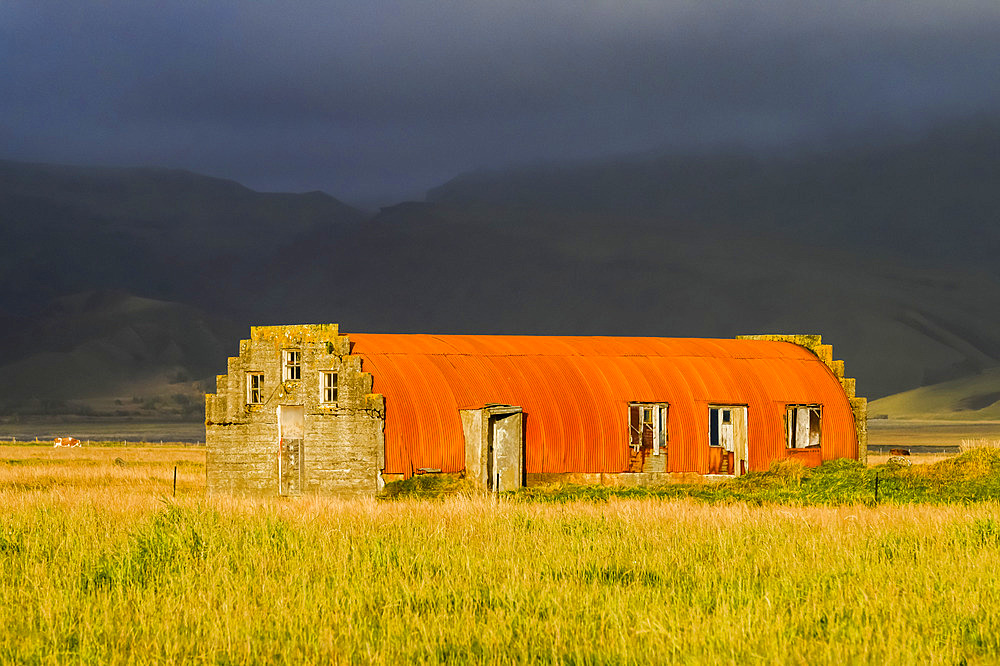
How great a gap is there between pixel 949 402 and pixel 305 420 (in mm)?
166126

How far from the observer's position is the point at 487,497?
30.5m

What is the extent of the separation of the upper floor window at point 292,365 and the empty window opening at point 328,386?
3.71 feet

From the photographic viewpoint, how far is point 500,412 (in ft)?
112

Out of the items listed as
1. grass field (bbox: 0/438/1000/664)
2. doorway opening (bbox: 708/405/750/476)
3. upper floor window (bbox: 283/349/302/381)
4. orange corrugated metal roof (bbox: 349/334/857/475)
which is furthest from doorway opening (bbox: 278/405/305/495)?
doorway opening (bbox: 708/405/750/476)

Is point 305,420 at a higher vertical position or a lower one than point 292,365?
lower

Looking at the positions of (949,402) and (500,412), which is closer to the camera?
(500,412)

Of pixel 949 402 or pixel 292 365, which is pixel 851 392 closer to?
pixel 292 365

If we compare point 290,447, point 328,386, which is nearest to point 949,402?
point 290,447

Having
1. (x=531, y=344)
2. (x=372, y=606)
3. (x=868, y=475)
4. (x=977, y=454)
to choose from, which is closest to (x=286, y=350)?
(x=531, y=344)

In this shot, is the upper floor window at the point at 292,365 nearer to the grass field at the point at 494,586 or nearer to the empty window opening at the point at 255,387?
the empty window opening at the point at 255,387

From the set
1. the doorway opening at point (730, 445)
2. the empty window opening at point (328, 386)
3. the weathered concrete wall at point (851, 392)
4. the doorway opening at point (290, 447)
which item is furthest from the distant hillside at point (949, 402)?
the empty window opening at point (328, 386)

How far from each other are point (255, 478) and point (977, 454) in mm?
20503

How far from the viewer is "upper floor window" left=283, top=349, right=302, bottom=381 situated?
3594cm

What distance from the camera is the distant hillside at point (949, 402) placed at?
568 feet
